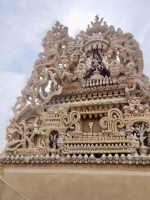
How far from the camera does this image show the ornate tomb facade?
532 centimetres

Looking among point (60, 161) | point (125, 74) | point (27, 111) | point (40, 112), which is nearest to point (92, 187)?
point (60, 161)

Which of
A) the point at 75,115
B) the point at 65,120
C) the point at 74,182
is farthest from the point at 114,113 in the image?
the point at 74,182

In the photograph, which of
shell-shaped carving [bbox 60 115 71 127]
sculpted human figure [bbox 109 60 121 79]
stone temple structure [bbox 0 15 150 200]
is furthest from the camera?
sculpted human figure [bbox 109 60 121 79]

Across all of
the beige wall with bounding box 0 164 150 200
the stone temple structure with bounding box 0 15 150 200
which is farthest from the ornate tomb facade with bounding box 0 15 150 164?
the beige wall with bounding box 0 164 150 200

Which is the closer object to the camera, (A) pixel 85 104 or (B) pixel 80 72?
(A) pixel 85 104

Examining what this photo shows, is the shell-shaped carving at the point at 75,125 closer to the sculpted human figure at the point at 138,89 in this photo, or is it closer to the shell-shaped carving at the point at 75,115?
the shell-shaped carving at the point at 75,115

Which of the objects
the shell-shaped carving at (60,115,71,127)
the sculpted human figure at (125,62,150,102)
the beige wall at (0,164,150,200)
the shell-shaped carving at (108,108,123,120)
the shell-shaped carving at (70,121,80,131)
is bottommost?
the beige wall at (0,164,150,200)

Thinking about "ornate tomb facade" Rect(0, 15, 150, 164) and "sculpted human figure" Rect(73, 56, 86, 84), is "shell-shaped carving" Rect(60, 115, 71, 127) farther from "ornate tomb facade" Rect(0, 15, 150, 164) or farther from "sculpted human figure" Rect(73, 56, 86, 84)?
"sculpted human figure" Rect(73, 56, 86, 84)

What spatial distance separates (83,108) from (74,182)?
2368 mm

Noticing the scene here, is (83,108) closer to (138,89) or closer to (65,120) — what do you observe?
(65,120)

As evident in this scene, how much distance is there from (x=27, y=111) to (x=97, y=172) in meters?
3.13

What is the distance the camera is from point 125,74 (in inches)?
257

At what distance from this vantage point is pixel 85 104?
20.7 ft

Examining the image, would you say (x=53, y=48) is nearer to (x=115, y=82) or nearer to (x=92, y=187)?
(x=115, y=82)
